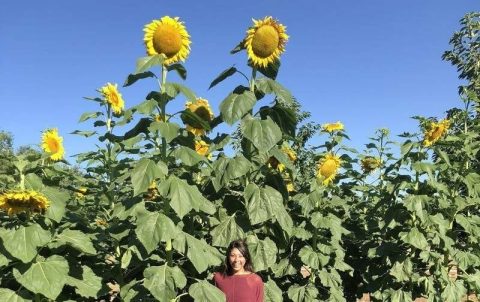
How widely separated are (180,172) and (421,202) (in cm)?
263

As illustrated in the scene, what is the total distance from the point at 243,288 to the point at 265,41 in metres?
2.06

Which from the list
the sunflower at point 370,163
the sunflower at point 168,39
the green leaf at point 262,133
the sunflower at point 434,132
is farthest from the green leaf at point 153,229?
the sunflower at point 370,163

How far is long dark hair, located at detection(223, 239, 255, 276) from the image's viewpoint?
166 inches

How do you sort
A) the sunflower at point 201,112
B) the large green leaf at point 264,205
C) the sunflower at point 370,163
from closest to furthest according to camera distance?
1. the large green leaf at point 264,205
2. the sunflower at point 201,112
3. the sunflower at point 370,163

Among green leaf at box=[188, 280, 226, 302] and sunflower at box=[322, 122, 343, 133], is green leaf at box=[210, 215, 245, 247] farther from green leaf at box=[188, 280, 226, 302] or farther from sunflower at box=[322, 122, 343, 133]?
sunflower at box=[322, 122, 343, 133]

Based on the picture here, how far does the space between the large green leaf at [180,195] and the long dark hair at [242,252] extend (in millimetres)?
630

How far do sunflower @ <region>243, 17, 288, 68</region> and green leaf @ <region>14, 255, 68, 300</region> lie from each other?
7.27 feet

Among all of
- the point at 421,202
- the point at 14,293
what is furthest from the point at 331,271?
Answer: the point at 14,293

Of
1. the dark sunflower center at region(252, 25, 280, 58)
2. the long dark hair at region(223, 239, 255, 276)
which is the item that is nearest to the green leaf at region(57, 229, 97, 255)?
the long dark hair at region(223, 239, 255, 276)

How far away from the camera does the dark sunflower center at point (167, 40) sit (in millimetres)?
3756

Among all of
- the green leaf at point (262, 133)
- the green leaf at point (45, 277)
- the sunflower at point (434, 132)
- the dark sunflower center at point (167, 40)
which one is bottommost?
the green leaf at point (45, 277)

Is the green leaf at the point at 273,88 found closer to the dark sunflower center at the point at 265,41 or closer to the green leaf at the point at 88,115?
the dark sunflower center at the point at 265,41

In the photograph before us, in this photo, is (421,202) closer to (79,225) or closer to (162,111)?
(162,111)

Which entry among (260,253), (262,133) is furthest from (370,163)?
(262,133)
